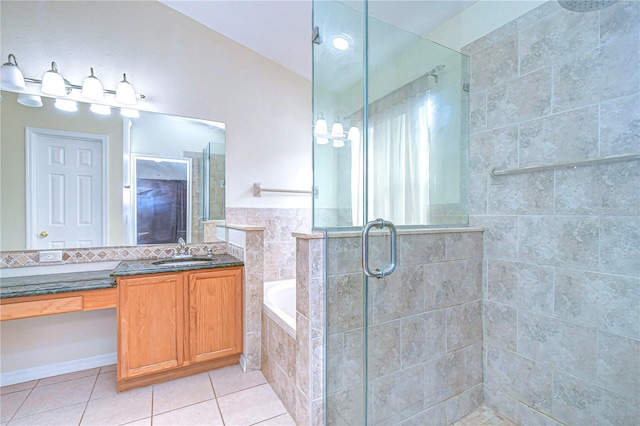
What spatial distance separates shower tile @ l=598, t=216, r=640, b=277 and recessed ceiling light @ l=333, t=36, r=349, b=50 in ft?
5.40

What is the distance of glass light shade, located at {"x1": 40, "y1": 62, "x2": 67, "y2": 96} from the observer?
1.92 m

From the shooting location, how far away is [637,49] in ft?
3.98

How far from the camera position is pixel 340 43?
1729 millimetres

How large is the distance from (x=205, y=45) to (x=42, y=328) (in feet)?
8.50

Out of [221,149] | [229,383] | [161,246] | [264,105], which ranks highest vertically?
[264,105]

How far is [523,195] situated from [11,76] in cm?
Answer: 333

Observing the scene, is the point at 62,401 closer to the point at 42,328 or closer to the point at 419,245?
the point at 42,328

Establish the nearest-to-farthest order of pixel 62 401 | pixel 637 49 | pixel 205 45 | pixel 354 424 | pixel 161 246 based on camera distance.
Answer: pixel 637 49, pixel 354 424, pixel 62 401, pixel 161 246, pixel 205 45

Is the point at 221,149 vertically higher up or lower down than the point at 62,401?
higher up

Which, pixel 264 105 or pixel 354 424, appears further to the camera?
pixel 264 105

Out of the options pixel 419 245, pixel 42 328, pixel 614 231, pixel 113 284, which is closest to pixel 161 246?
pixel 113 284

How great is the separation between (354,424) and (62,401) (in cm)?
185

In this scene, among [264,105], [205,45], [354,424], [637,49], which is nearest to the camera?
[637,49]

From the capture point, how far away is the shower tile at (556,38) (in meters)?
1.36
